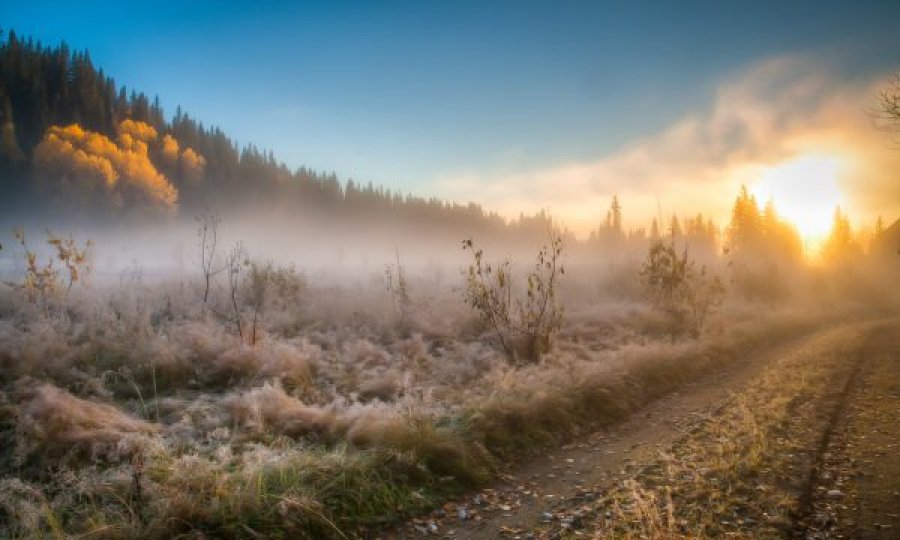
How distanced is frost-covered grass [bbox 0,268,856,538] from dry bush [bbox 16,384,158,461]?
2cm

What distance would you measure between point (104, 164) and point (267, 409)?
153 ft

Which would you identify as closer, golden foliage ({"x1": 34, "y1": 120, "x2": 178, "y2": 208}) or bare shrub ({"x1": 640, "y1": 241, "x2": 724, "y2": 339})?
bare shrub ({"x1": 640, "y1": 241, "x2": 724, "y2": 339})

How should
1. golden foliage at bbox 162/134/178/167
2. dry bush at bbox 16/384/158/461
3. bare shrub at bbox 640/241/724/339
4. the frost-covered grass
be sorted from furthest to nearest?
golden foliage at bbox 162/134/178/167 < bare shrub at bbox 640/241/724/339 < dry bush at bbox 16/384/158/461 < the frost-covered grass

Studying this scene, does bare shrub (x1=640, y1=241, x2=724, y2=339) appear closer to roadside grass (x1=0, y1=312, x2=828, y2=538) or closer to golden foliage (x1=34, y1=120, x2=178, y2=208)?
roadside grass (x1=0, y1=312, x2=828, y2=538)

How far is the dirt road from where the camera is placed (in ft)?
14.7

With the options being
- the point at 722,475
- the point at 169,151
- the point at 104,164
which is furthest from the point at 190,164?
the point at 722,475

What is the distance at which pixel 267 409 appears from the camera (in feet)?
22.0

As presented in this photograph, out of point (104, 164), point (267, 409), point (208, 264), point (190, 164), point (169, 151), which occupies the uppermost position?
point (169, 151)

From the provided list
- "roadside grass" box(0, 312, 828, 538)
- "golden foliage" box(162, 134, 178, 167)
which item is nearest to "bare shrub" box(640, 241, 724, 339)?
"roadside grass" box(0, 312, 828, 538)

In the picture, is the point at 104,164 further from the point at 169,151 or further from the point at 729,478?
the point at 729,478

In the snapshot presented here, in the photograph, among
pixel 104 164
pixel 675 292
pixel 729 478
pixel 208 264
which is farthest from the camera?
pixel 104 164

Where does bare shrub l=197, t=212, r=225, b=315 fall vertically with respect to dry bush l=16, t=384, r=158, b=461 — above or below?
above

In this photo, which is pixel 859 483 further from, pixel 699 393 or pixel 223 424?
pixel 223 424

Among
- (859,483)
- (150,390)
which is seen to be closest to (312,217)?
(150,390)
